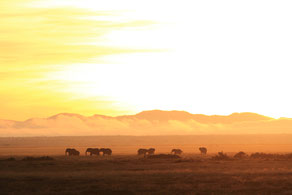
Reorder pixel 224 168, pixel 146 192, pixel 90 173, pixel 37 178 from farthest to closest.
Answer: pixel 224 168
pixel 90 173
pixel 37 178
pixel 146 192

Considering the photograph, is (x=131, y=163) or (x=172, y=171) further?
(x=131, y=163)

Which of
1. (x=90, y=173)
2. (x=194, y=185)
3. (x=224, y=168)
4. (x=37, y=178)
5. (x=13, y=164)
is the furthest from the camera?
(x=13, y=164)

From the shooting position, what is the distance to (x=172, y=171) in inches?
1810

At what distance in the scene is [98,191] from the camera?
115 feet

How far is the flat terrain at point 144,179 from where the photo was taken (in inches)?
1382

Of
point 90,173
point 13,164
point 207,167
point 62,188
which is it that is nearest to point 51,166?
point 13,164

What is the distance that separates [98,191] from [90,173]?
9.80m

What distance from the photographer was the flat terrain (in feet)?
115

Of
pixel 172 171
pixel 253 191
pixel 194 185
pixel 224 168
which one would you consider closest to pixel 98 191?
pixel 194 185

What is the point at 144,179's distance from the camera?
39.9 meters

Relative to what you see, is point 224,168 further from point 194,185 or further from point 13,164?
point 13,164

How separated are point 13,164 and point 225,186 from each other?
24.3m

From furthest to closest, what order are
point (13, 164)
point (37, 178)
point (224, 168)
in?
point (13, 164)
point (224, 168)
point (37, 178)

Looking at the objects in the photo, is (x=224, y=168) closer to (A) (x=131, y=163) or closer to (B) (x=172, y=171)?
(B) (x=172, y=171)
